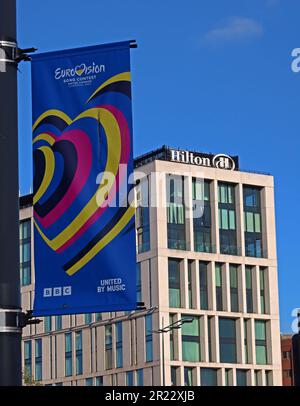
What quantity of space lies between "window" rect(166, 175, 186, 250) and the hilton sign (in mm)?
2293

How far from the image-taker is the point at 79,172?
9.91m

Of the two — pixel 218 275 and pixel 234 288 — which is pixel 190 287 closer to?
pixel 218 275

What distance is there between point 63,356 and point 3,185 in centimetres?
10044

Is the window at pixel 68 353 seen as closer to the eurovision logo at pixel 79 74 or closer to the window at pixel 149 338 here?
the window at pixel 149 338

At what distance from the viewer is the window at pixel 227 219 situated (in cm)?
10300

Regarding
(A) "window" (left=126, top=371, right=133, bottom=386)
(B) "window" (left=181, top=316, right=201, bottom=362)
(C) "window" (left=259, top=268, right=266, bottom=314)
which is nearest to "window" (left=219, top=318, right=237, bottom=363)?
(B) "window" (left=181, top=316, right=201, bottom=362)

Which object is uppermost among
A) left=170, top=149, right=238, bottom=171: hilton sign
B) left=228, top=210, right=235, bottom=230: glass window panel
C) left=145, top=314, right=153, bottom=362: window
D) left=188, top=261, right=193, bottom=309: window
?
left=170, top=149, right=238, bottom=171: hilton sign

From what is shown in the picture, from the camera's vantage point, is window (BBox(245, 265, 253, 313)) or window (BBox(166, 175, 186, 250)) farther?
window (BBox(245, 265, 253, 313))

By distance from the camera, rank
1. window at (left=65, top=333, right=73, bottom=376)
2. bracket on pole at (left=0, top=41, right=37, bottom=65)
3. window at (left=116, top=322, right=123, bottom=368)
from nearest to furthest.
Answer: bracket on pole at (left=0, top=41, right=37, bottom=65)
window at (left=116, top=322, right=123, bottom=368)
window at (left=65, top=333, right=73, bottom=376)

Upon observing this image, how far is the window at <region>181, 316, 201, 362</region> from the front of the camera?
9819 cm

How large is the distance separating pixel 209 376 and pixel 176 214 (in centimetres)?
1556

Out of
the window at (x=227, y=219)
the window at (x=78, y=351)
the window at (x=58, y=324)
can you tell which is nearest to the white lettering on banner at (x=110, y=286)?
the window at (x=227, y=219)

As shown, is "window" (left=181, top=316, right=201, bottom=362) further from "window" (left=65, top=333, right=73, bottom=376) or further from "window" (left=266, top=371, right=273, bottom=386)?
"window" (left=65, top=333, right=73, bottom=376)

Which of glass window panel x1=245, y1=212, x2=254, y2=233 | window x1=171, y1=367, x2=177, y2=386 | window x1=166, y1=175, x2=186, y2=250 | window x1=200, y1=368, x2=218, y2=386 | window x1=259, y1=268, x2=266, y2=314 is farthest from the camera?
window x1=259, y1=268, x2=266, y2=314
